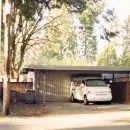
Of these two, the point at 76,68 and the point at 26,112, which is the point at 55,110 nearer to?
the point at 26,112

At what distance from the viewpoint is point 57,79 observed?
33031 mm

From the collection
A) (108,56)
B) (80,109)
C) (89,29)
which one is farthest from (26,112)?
(108,56)

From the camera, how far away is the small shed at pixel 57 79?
31.8 meters

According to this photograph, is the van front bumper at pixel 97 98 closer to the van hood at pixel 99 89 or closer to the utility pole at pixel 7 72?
the van hood at pixel 99 89

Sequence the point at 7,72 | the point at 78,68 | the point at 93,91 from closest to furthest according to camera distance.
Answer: the point at 7,72, the point at 93,91, the point at 78,68

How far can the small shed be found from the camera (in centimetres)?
3180

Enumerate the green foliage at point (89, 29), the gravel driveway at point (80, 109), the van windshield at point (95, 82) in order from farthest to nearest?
the green foliage at point (89, 29) → the van windshield at point (95, 82) → the gravel driveway at point (80, 109)

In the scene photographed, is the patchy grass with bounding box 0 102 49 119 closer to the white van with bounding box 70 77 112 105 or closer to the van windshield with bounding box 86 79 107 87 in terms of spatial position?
the white van with bounding box 70 77 112 105

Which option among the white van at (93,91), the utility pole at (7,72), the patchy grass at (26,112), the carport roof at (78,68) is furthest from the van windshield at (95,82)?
the utility pole at (7,72)

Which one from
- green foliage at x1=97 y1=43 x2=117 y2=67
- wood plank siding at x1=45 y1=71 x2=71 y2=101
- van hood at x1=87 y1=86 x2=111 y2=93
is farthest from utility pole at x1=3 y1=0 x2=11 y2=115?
green foliage at x1=97 y1=43 x2=117 y2=67

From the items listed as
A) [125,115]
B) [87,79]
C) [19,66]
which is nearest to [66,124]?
[125,115]

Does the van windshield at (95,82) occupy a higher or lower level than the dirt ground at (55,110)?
higher

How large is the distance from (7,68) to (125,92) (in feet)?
38.7

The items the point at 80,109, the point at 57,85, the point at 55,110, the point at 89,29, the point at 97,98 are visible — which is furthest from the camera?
the point at 89,29
